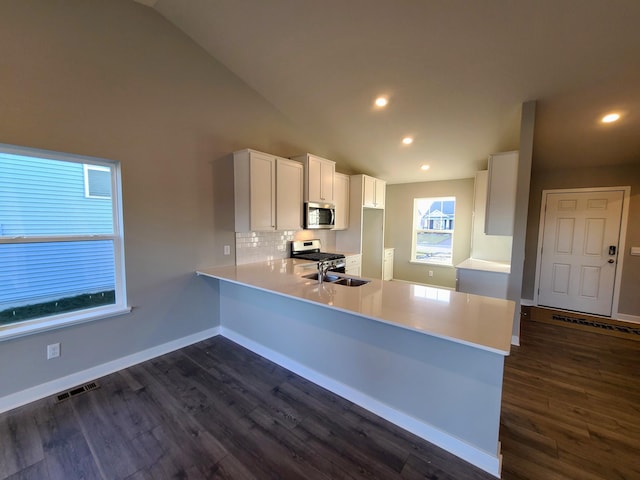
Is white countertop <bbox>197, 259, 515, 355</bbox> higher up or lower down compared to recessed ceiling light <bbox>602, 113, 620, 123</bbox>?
lower down

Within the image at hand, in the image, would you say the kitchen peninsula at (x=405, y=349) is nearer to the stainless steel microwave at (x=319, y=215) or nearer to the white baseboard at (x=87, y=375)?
the white baseboard at (x=87, y=375)

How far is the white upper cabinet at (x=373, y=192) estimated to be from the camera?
4.87 m

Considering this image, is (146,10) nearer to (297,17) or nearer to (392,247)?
(297,17)

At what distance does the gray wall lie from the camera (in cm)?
Answer: 520

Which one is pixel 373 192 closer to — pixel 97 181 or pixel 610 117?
pixel 610 117

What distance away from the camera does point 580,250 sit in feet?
13.9

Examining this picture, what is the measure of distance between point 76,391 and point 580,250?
665 centimetres

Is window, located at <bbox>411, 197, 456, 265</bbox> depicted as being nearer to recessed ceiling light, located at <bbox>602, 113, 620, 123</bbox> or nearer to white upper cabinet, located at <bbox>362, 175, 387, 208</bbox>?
white upper cabinet, located at <bbox>362, 175, 387, 208</bbox>

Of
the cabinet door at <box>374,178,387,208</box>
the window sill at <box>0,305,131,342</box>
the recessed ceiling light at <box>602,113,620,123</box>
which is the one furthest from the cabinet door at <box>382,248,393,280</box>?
the window sill at <box>0,305,131,342</box>

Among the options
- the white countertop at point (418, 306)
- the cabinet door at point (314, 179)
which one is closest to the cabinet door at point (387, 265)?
the cabinet door at point (314, 179)

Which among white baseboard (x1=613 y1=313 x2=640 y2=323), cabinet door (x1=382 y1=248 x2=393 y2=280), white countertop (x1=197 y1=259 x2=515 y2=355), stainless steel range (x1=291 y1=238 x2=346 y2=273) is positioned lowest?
white baseboard (x1=613 y1=313 x2=640 y2=323)

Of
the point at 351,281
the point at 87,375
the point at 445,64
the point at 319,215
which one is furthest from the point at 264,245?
the point at 445,64

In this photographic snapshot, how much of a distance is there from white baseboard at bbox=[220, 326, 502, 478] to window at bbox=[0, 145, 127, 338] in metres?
1.72

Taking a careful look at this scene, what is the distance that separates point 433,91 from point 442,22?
2.53 feet
